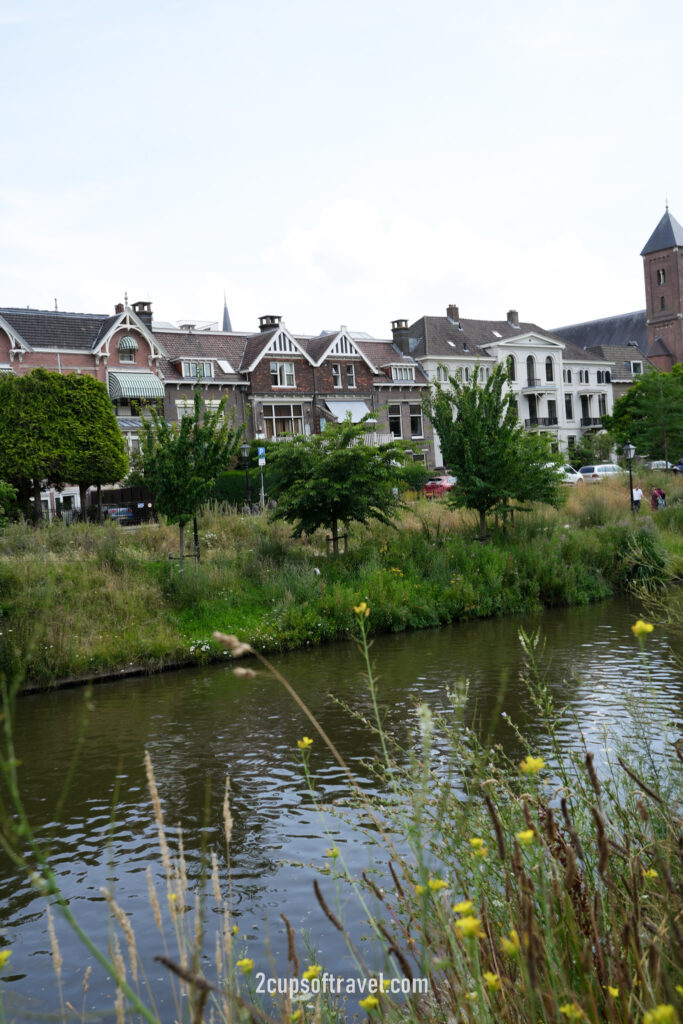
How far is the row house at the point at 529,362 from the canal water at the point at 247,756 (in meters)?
39.3

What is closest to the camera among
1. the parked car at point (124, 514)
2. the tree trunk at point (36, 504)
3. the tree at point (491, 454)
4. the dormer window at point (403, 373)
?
the tree at point (491, 454)

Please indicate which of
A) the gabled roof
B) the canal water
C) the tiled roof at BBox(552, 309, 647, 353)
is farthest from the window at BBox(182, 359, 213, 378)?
the gabled roof

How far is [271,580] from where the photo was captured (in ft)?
67.2

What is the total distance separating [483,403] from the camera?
80.2ft

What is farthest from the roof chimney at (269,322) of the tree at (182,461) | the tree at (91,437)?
the tree at (182,461)

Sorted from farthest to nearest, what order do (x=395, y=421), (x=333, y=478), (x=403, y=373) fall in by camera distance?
(x=403, y=373) → (x=395, y=421) → (x=333, y=478)

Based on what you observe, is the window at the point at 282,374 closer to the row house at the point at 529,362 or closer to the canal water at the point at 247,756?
the row house at the point at 529,362

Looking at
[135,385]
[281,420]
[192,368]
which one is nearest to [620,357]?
[281,420]

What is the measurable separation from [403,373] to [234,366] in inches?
447

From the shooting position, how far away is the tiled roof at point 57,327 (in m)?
39.5

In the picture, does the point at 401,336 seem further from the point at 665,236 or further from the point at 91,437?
the point at 665,236

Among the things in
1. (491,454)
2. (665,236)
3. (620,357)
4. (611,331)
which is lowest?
(491,454)

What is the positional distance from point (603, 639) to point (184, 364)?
31963 millimetres

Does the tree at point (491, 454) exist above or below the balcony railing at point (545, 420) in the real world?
below
